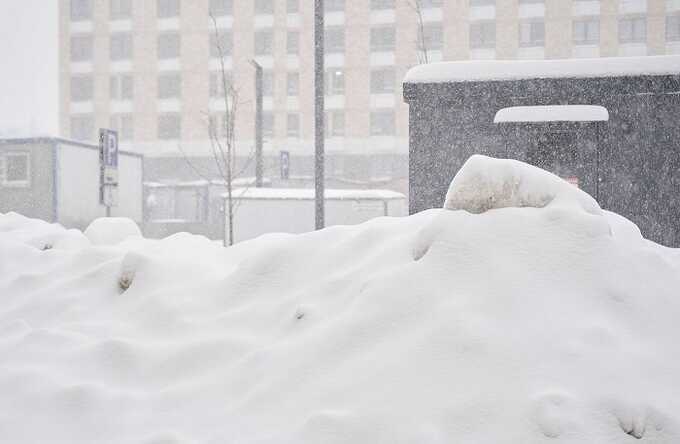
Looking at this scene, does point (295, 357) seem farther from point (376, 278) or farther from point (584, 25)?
point (584, 25)

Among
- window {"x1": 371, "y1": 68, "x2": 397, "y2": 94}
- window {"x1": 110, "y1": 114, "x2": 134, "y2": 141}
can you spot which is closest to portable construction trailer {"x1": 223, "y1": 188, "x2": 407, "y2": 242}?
window {"x1": 371, "y1": 68, "x2": 397, "y2": 94}

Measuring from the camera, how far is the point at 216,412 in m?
2.77

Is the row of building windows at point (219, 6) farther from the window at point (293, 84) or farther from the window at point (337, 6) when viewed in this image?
the window at point (293, 84)

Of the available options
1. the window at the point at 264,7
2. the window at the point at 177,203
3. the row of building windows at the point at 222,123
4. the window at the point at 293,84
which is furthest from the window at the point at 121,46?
the window at the point at 177,203

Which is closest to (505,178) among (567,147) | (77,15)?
(567,147)

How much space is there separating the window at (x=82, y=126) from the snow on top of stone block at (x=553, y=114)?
123 feet

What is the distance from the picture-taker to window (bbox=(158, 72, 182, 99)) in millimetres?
39188

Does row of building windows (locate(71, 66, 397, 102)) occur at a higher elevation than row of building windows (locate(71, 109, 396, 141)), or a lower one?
higher

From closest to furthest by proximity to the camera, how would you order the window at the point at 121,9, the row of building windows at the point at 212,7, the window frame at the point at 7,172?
the window frame at the point at 7,172 → the row of building windows at the point at 212,7 → the window at the point at 121,9

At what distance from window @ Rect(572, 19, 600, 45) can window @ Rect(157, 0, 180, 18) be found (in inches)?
963

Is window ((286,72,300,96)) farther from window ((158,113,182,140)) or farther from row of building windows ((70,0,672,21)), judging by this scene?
window ((158,113,182,140))

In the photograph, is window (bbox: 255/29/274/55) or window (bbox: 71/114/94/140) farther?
window (bbox: 71/114/94/140)

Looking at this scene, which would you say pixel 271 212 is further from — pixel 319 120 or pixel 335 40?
pixel 335 40

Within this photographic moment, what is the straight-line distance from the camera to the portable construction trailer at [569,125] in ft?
24.1
